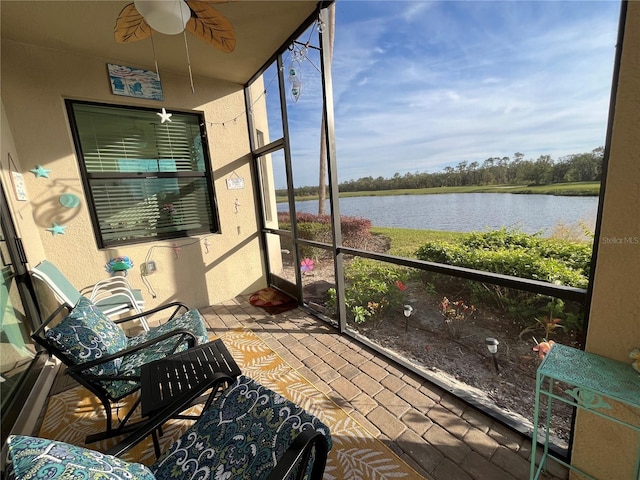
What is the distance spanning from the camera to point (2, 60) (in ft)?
8.20

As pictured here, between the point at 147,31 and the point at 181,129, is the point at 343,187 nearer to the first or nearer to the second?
the point at 147,31

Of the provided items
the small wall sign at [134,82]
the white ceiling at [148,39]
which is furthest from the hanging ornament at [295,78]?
the small wall sign at [134,82]

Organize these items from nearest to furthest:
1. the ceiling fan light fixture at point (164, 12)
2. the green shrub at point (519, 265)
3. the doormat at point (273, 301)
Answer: the ceiling fan light fixture at point (164, 12) → the green shrub at point (519, 265) → the doormat at point (273, 301)

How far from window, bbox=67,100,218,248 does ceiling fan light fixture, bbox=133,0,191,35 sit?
6.28 feet

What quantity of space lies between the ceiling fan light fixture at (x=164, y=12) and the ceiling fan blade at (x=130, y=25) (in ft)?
1.74

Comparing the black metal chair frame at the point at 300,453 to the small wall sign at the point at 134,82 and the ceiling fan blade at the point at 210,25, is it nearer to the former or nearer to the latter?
the ceiling fan blade at the point at 210,25

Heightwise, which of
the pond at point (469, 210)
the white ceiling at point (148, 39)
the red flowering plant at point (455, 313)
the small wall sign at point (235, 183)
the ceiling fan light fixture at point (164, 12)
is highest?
the white ceiling at point (148, 39)

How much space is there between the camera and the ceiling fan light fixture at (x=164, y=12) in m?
1.63

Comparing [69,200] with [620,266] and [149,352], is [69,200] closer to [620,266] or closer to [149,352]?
[149,352]

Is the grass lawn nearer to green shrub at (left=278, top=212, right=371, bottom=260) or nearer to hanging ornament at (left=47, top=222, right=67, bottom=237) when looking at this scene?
green shrub at (left=278, top=212, right=371, bottom=260)

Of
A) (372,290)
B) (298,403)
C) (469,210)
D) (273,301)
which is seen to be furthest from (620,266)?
(273,301)

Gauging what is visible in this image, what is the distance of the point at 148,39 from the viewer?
8.61ft

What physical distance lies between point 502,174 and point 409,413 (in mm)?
2124

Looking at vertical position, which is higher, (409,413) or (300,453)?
(300,453)
